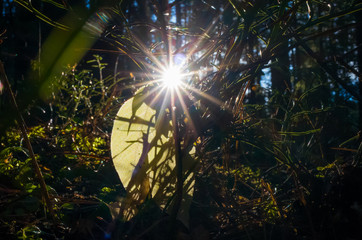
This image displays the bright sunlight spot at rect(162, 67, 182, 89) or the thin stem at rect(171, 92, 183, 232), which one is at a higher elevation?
the bright sunlight spot at rect(162, 67, 182, 89)

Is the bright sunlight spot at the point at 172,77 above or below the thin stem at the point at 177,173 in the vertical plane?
above

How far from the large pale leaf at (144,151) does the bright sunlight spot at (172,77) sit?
76 millimetres

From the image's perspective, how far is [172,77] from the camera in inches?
23.6

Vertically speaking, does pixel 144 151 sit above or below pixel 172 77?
below

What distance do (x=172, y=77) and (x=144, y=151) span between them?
210 mm

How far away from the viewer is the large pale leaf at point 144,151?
2.13 ft

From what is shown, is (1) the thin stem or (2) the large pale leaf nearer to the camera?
(1) the thin stem

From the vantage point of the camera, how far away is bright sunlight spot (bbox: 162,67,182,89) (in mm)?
598

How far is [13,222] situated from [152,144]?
1.25 ft

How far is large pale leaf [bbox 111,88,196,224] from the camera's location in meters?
0.65

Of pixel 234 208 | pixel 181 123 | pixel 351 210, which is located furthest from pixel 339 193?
pixel 181 123

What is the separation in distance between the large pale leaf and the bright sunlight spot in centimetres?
8

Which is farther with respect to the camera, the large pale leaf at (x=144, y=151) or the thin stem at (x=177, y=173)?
the large pale leaf at (x=144, y=151)

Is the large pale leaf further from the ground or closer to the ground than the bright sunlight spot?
closer to the ground
